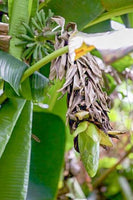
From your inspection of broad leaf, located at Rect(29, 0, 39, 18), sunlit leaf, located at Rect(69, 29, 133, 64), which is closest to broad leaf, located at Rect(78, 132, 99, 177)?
sunlit leaf, located at Rect(69, 29, 133, 64)

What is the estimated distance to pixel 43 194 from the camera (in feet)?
2.29

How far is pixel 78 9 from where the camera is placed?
1.95 ft

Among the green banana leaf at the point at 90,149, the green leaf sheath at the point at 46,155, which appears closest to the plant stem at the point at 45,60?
the green banana leaf at the point at 90,149

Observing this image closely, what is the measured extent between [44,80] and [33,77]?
0.02 m

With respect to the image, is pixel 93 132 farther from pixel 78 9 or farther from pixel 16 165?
pixel 78 9

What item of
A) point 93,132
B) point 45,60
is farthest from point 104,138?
point 45,60

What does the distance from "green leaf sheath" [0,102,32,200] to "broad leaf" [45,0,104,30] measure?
205mm

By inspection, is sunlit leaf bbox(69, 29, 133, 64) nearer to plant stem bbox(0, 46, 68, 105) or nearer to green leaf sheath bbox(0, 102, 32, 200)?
plant stem bbox(0, 46, 68, 105)

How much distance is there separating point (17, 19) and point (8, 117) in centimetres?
16

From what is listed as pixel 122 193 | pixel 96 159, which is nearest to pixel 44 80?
pixel 96 159

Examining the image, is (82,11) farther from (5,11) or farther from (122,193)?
(122,193)

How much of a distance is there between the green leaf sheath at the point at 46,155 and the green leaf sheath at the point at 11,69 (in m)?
0.26

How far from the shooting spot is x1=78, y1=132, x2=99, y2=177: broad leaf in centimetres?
39

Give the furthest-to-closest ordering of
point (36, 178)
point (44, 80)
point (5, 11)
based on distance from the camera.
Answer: point (36, 178) → point (5, 11) → point (44, 80)
